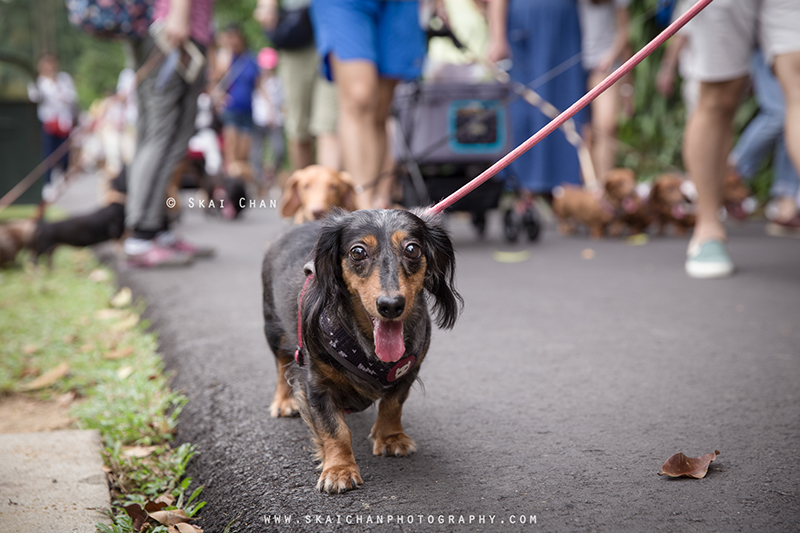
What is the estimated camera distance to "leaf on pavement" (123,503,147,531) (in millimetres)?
1720

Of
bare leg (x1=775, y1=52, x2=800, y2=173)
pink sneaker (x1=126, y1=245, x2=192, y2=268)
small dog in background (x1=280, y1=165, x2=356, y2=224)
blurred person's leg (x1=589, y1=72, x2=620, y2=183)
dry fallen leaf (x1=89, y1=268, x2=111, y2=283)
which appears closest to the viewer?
bare leg (x1=775, y1=52, x2=800, y2=173)

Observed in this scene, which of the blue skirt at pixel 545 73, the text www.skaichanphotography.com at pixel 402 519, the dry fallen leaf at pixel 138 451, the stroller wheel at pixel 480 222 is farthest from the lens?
the blue skirt at pixel 545 73

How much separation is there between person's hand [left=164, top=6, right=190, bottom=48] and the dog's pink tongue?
3.59m

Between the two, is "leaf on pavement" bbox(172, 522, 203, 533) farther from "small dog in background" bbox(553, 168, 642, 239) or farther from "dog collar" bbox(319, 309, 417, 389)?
"small dog in background" bbox(553, 168, 642, 239)

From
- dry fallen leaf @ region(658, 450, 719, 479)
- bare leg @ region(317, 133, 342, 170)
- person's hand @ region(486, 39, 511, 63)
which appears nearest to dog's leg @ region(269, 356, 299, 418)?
dry fallen leaf @ region(658, 450, 719, 479)

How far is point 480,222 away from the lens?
6.45 meters

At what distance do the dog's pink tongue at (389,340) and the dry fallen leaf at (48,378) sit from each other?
190 cm

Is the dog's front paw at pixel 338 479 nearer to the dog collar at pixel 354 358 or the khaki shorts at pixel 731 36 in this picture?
the dog collar at pixel 354 358

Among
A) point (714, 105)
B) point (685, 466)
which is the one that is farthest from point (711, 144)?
point (685, 466)

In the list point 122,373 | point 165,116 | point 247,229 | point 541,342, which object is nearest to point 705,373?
point 541,342

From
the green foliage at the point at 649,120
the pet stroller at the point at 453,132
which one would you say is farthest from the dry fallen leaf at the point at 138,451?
the green foliage at the point at 649,120

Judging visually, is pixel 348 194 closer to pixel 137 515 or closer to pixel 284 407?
pixel 284 407

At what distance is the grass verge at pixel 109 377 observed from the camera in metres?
1.95

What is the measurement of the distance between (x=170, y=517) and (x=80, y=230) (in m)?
4.44
